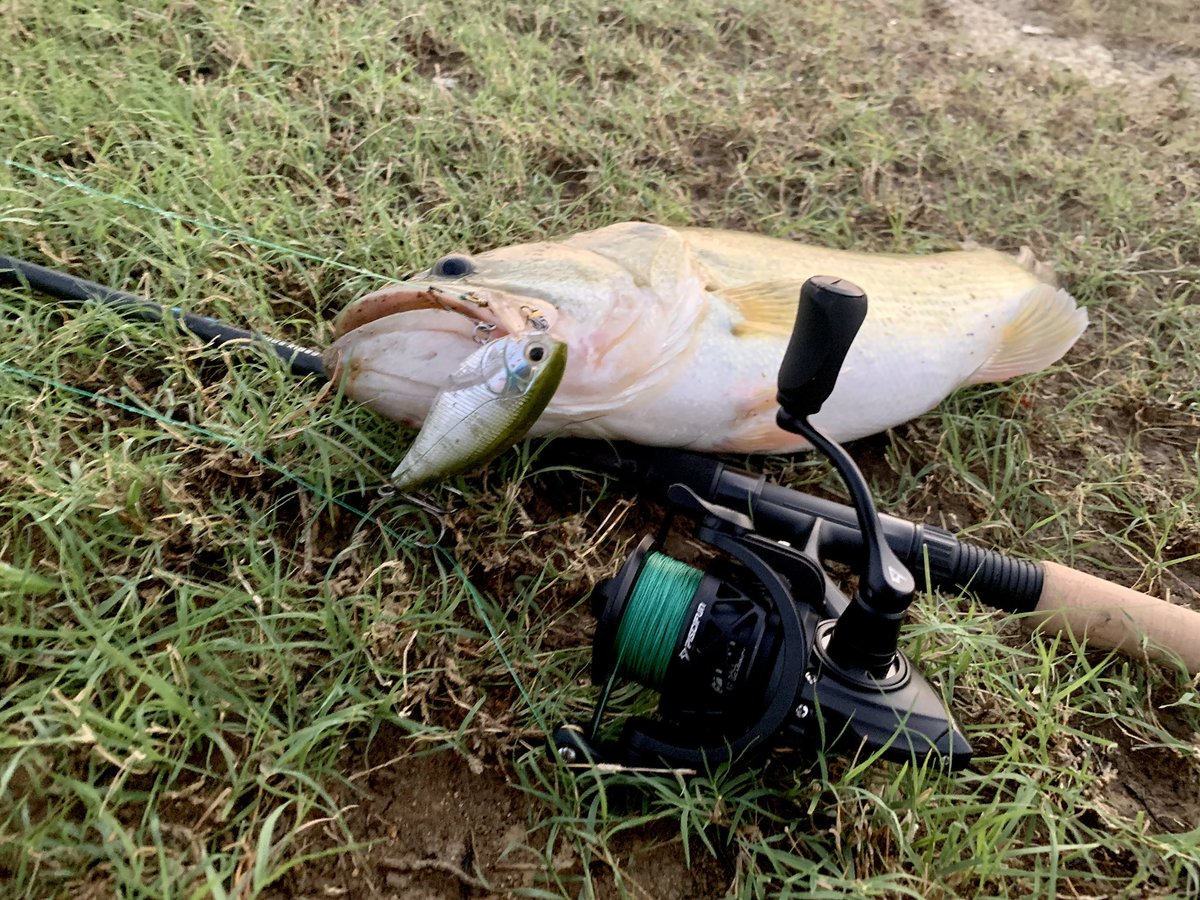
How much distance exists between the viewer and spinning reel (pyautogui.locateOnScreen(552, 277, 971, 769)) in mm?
1340

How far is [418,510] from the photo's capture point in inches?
74.8

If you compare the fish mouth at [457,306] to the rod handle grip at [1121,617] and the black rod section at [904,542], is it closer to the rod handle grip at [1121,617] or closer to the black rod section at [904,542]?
the black rod section at [904,542]

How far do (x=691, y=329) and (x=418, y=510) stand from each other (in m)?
0.87

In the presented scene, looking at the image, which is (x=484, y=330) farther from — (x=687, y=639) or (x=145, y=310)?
(x=145, y=310)

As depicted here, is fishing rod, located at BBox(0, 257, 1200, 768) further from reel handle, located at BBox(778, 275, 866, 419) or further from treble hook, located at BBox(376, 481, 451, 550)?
treble hook, located at BBox(376, 481, 451, 550)

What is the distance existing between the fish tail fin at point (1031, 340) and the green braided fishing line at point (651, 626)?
1.60m

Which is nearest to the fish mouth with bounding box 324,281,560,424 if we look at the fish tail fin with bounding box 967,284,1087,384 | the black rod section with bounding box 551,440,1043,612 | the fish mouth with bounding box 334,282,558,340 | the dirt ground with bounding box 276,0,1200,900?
the fish mouth with bounding box 334,282,558,340

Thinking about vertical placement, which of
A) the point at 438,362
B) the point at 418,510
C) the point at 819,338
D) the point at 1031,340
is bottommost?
the point at 418,510

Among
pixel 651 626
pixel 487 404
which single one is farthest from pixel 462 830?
pixel 487 404

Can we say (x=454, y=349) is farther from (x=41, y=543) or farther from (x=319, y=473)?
(x=41, y=543)

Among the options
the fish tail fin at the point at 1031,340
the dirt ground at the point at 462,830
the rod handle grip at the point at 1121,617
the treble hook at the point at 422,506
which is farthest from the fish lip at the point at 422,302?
the fish tail fin at the point at 1031,340

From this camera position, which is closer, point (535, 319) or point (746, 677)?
point (746, 677)

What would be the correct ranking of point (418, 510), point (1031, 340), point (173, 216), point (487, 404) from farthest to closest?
point (1031, 340) → point (173, 216) → point (418, 510) → point (487, 404)

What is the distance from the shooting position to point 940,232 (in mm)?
3135
